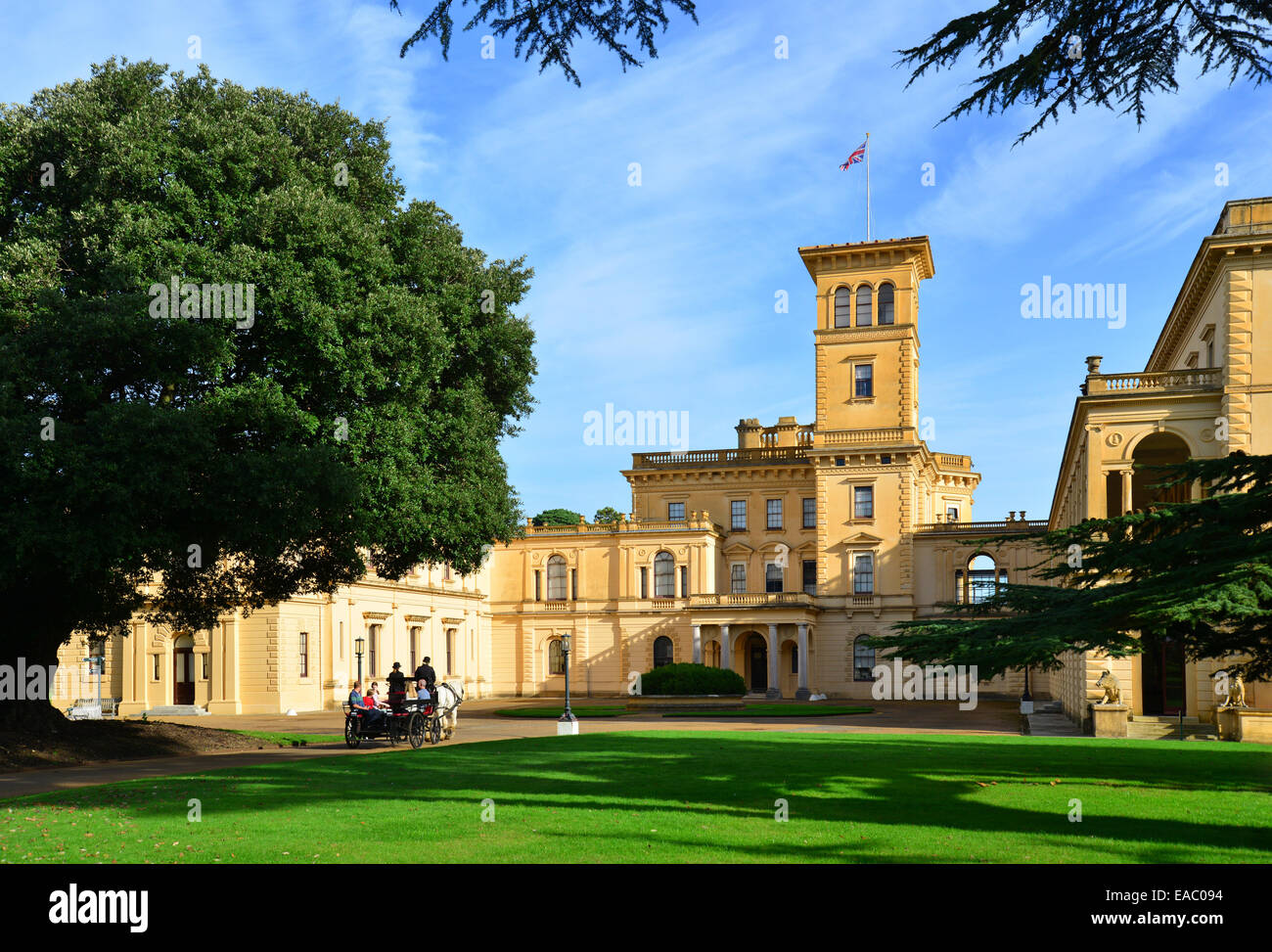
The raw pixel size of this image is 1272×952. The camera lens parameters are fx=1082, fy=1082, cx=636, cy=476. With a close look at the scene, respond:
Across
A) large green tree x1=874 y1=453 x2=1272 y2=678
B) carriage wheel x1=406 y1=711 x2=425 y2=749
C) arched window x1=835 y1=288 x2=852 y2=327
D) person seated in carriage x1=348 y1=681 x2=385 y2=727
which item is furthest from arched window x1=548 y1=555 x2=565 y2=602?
large green tree x1=874 y1=453 x2=1272 y2=678

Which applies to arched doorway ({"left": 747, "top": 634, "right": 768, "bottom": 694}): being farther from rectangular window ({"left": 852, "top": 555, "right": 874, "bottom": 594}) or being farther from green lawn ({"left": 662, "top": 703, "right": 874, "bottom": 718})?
green lawn ({"left": 662, "top": 703, "right": 874, "bottom": 718})

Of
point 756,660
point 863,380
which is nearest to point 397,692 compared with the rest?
point 863,380

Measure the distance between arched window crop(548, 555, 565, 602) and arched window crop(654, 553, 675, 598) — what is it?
6271mm

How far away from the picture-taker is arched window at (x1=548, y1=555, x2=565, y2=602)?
6719cm

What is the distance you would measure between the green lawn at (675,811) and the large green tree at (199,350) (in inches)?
188

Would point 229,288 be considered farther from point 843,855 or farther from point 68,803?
point 843,855

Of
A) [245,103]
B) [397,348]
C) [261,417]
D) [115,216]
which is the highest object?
[245,103]

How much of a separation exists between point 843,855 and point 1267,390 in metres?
28.1

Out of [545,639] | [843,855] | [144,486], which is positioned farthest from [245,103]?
[545,639]

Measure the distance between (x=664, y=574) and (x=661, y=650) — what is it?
4.45 metres

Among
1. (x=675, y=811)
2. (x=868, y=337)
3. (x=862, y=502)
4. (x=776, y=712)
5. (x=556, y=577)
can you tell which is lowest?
(x=776, y=712)

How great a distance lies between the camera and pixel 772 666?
5941 cm

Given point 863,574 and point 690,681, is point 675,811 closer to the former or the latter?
point 690,681
